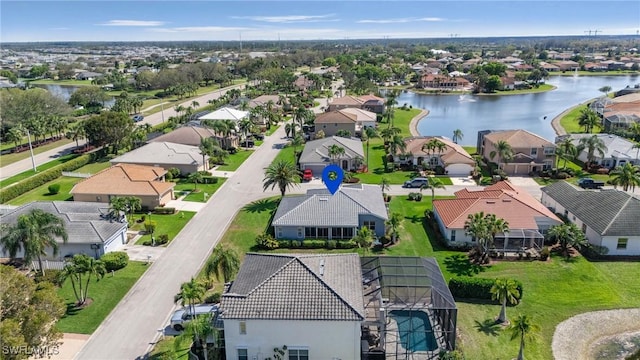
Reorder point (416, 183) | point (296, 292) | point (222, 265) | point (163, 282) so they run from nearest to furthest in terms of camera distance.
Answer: point (296, 292), point (222, 265), point (163, 282), point (416, 183)

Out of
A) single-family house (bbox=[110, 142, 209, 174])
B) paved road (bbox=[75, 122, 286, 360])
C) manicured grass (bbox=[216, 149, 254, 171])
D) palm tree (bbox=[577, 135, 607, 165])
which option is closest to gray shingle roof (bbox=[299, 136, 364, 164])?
paved road (bbox=[75, 122, 286, 360])

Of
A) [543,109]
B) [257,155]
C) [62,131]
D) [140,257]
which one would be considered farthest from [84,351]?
[543,109]

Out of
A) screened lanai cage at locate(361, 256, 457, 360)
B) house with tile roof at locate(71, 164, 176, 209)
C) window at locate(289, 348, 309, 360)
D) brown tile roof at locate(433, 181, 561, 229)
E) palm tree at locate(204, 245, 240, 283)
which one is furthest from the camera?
house with tile roof at locate(71, 164, 176, 209)

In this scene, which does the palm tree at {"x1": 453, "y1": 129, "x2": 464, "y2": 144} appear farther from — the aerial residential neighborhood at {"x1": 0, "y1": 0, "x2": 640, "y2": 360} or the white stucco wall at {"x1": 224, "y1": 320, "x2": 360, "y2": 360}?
the white stucco wall at {"x1": 224, "y1": 320, "x2": 360, "y2": 360}

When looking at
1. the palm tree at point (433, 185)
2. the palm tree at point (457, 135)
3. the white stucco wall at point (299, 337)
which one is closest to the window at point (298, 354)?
the white stucco wall at point (299, 337)

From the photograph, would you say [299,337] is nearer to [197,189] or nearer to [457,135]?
[197,189]

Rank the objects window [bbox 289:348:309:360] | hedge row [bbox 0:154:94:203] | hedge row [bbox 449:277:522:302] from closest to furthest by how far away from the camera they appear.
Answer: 1. window [bbox 289:348:309:360]
2. hedge row [bbox 449:277:522:302]
3. hedge row [bbox 0:154:94:203]

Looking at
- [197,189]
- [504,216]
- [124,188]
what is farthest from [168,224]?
[504,216]
